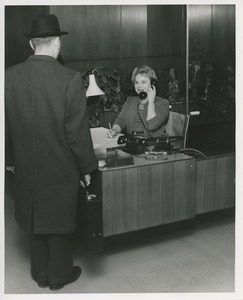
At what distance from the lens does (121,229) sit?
10.8 ft

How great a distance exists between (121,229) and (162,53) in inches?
130

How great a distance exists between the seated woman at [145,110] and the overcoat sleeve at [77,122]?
113 cm

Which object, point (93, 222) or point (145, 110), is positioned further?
point (145, 110)

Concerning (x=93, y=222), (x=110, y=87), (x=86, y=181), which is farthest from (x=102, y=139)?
(x=110, y=87)

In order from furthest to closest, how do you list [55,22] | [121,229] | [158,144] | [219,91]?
[219,91] → [158,144] → [121,229] → [55,22]

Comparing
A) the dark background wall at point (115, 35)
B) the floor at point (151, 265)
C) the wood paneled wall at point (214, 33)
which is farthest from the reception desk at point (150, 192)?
the dark background wall at point (115, 35)

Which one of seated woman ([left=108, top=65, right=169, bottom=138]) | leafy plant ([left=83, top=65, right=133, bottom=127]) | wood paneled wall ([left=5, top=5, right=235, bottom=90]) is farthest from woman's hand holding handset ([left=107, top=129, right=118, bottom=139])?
wood paneled wall ([left=5, top=5, right=235, bottom=90])

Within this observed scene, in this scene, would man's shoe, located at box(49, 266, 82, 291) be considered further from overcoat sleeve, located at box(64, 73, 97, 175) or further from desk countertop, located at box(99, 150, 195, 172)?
overcoat sleeve, located at box(64, 73, 97, 175)

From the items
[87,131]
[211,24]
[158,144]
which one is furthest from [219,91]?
[87,131]

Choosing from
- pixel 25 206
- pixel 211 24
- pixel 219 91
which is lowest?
pixel 25 206

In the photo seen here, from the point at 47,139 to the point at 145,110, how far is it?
1407 millimetres

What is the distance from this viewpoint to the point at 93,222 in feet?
9.65

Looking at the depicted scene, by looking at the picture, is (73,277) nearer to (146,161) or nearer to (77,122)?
(146,161)

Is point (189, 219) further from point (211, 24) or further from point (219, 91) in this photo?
point (211, 24)
